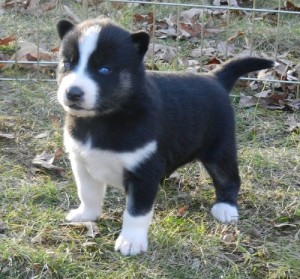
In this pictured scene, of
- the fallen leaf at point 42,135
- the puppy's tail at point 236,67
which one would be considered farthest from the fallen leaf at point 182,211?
the fallen leaf at point 42,135

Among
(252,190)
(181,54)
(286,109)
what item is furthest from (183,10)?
(252,190)

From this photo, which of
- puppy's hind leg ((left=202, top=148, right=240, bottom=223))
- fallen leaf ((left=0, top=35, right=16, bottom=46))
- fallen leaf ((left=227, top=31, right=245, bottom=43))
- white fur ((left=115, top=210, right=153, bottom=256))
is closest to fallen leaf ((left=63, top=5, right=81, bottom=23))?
fallen leaf ((left=0, top=35, right=16, bottom=46))

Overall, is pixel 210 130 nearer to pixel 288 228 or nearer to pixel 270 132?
pixel 288 228

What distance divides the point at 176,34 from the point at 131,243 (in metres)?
3.02

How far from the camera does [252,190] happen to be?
3656mm

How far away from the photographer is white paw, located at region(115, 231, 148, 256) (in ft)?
9.80

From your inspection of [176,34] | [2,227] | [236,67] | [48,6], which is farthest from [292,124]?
[48,6]

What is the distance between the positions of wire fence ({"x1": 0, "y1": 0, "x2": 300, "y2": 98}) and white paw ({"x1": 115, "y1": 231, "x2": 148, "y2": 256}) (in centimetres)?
209

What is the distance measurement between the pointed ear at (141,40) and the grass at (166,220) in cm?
83

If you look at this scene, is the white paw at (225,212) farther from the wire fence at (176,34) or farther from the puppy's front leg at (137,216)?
the wire fence at (176,34)

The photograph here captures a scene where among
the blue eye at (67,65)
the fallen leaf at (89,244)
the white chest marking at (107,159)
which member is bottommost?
the fallen leaf at (89,244)

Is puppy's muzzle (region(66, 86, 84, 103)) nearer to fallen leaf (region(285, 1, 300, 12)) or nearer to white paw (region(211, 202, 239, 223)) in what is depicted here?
white paw (region(211, 202, 239, 223))

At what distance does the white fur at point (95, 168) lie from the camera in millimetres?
2910

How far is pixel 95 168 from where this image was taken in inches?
118
